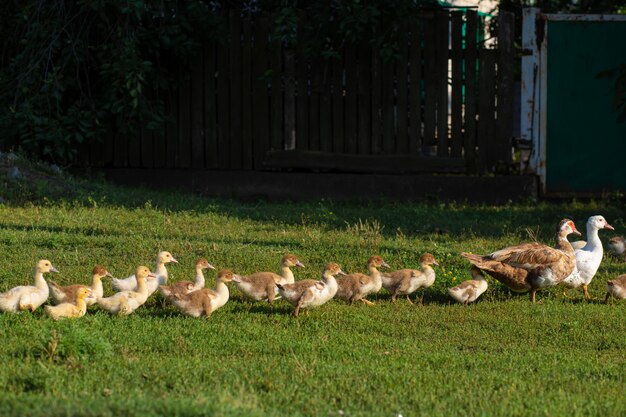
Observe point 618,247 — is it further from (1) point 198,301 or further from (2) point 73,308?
(2) point 73,308

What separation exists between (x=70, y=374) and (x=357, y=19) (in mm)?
10619

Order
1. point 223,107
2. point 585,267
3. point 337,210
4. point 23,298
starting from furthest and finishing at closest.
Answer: point 223,107
point 337,210
point 585,267
point 23,298

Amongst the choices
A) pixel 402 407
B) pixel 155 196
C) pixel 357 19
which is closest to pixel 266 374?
pixel 402 407

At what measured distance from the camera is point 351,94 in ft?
59.0

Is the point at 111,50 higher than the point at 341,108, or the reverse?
the point at 111,50

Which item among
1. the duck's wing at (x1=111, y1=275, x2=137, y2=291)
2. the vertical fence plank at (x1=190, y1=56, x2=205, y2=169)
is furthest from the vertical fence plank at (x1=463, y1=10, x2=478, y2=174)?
the duck's wing at (x1=111, y1=275, x2=137, y2=291)

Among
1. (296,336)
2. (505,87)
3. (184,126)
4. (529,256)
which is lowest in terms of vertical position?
(296,336)

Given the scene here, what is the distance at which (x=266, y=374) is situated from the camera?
772cm

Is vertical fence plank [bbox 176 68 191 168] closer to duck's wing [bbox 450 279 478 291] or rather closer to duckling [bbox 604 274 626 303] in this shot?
duck's wing [bbox 450 279 478 291]

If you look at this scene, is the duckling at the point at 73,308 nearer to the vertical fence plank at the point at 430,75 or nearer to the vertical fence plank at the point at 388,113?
the vertical fence plank at the point at 388,113

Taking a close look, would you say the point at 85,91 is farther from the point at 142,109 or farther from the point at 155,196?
the point at 155,196

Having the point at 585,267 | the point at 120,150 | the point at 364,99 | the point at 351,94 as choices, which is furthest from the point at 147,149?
the point at 585,267

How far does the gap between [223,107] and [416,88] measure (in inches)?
128

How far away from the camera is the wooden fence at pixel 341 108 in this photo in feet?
57.9
